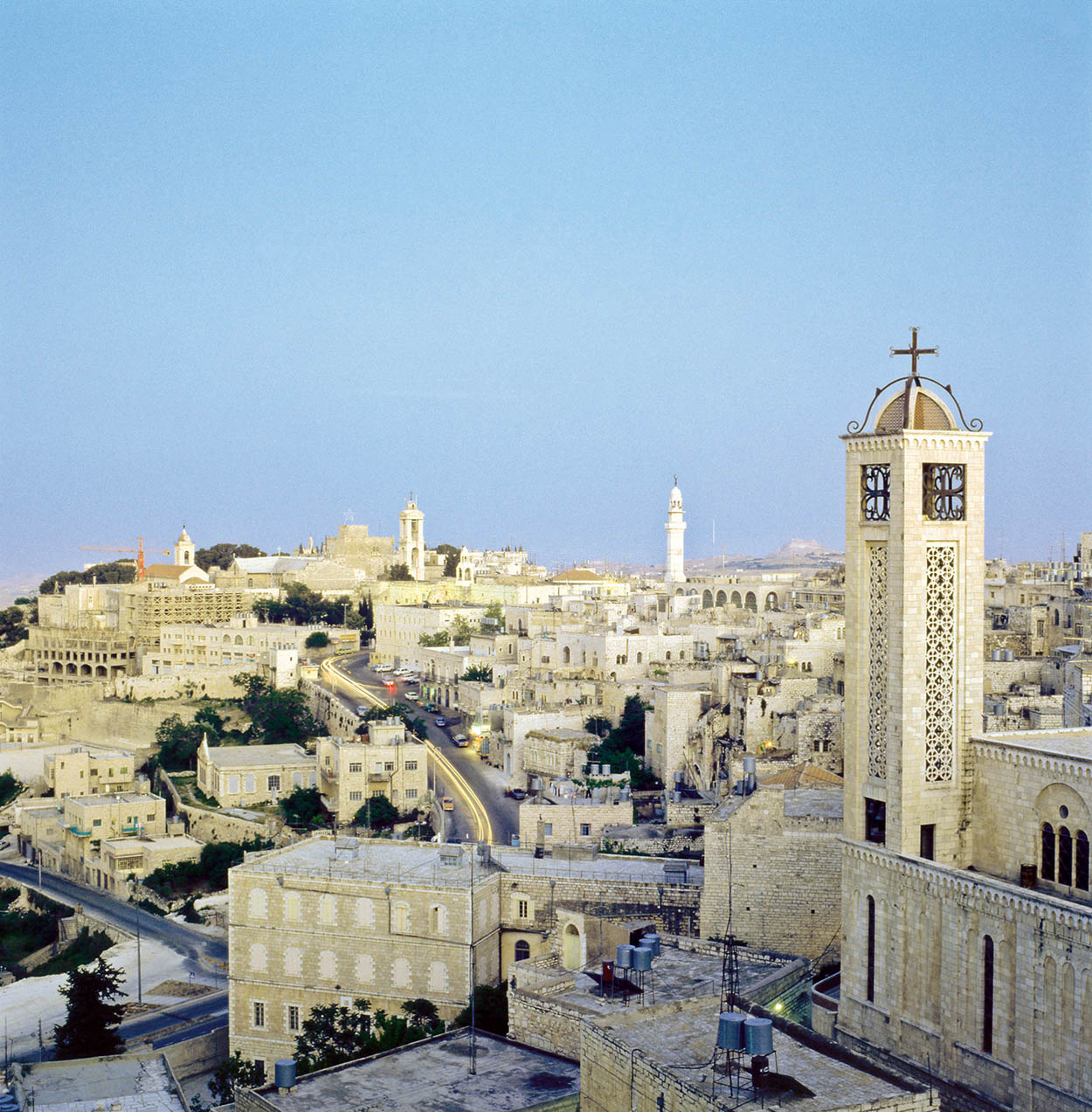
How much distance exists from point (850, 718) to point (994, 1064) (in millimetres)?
4368

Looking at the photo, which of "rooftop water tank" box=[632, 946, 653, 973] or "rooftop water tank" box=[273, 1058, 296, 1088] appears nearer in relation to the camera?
"rooftop water tank" box=[273, 1058, 296, 1088]

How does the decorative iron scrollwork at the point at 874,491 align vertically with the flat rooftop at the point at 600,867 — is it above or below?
above

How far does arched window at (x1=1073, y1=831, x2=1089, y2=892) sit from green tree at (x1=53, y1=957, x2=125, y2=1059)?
46.2 ft

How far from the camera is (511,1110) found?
51.8ft

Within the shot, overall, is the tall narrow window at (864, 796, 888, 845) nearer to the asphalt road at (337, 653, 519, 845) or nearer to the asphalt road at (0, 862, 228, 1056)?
the asphalt road at (0, 862, 228, 1056)

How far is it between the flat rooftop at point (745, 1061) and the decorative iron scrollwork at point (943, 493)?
20.8 feet

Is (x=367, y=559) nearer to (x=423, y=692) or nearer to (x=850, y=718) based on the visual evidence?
(x=423, y=692)

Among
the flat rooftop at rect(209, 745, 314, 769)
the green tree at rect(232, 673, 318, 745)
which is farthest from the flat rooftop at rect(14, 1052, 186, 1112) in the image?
the green tree at rect(232, 673, 318, 745)

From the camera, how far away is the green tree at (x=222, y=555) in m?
107

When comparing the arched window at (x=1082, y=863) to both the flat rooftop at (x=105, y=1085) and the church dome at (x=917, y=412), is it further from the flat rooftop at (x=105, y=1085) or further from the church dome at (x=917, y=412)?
the flat rooftop at (x=105, y=1085)

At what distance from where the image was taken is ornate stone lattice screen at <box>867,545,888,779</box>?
18.2 meters

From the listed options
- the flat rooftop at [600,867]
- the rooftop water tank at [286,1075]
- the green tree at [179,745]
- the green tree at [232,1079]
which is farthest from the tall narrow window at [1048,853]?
the green tree at [179,745]

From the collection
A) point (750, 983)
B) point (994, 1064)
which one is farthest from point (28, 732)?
point (994, 1064)

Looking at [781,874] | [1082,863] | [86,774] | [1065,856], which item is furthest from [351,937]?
[86,774]
